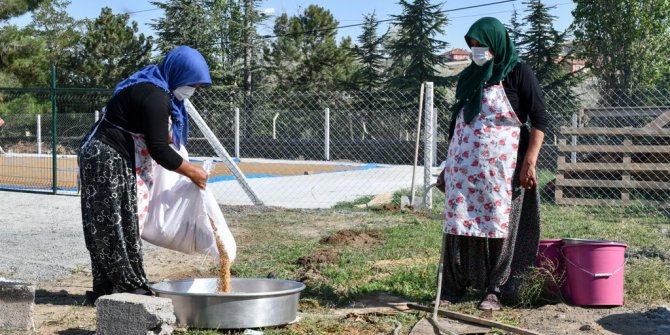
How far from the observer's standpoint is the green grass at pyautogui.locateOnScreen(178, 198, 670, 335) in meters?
5.37

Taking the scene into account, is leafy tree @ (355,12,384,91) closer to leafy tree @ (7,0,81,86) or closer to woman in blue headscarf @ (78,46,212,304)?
leafy tree @ (7,0,81,86)

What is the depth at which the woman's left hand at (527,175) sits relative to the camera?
5016mm

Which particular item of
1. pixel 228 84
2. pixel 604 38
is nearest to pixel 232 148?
pixel 228 84

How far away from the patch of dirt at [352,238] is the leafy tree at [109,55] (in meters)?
32.7

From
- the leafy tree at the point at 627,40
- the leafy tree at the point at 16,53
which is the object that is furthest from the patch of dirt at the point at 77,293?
the leafy tree at the point at 16,53

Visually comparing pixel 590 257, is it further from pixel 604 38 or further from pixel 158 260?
pixel 604 38

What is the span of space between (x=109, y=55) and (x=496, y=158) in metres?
37.1

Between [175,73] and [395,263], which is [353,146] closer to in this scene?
[395,263]

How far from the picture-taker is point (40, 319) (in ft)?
16.5

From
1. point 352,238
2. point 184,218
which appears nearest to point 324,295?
point 184,218

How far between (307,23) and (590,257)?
4007cm

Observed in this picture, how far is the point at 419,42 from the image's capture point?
116 ft

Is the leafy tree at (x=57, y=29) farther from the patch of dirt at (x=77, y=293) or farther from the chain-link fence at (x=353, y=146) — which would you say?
the patch of dirt at (x=77, y=293)

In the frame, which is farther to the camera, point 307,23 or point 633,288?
point 307,23
